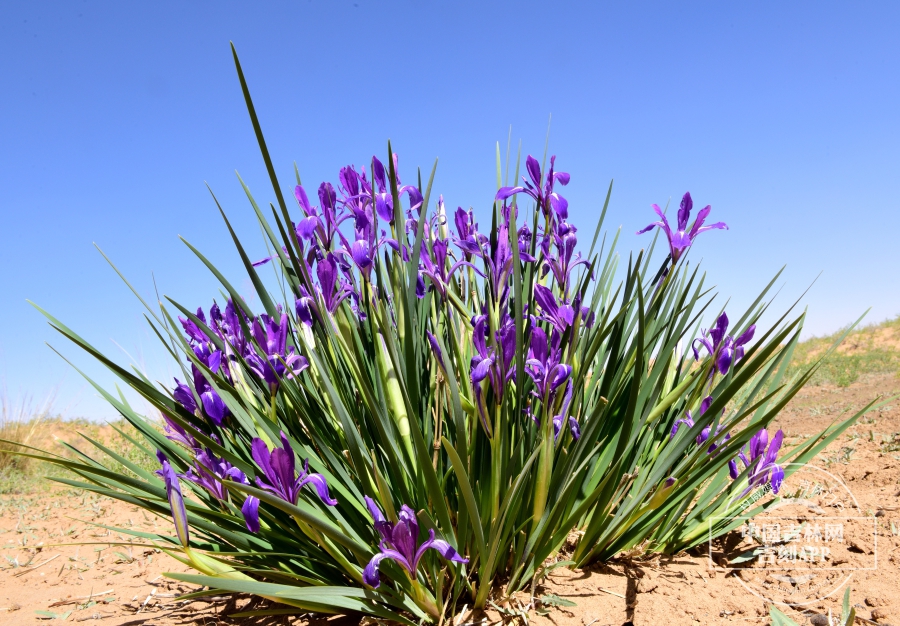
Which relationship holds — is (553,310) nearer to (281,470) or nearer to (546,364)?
(546,364)

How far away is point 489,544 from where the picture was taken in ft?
5.22

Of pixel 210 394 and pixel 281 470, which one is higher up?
pixel 210 394

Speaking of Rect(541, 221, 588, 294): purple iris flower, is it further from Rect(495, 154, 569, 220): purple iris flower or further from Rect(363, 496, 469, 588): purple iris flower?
Rect(363, 496, 469, 588): purple iris flower

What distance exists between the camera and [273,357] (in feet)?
5.80

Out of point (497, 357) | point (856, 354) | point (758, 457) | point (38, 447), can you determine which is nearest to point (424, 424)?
point (497, 357)

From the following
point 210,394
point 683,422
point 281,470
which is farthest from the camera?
point 683,422

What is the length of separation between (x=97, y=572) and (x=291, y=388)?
2328mm

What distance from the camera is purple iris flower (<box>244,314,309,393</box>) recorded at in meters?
1.74

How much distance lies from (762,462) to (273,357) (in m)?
1.77

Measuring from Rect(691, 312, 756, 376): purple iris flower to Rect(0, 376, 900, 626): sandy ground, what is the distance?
730mm

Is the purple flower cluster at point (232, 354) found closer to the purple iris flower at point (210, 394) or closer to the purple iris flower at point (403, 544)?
the purple iris flower at point (210, 394)

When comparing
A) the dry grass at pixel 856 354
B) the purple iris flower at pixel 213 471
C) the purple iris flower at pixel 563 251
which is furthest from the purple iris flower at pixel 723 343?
the dry grass at pixel 856 354

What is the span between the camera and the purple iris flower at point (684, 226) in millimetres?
1841

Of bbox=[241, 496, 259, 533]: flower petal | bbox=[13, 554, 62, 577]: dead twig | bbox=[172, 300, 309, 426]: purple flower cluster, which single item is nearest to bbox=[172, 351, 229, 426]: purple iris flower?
bbox=[172, 300, 309, 426]: purple flower cluster
